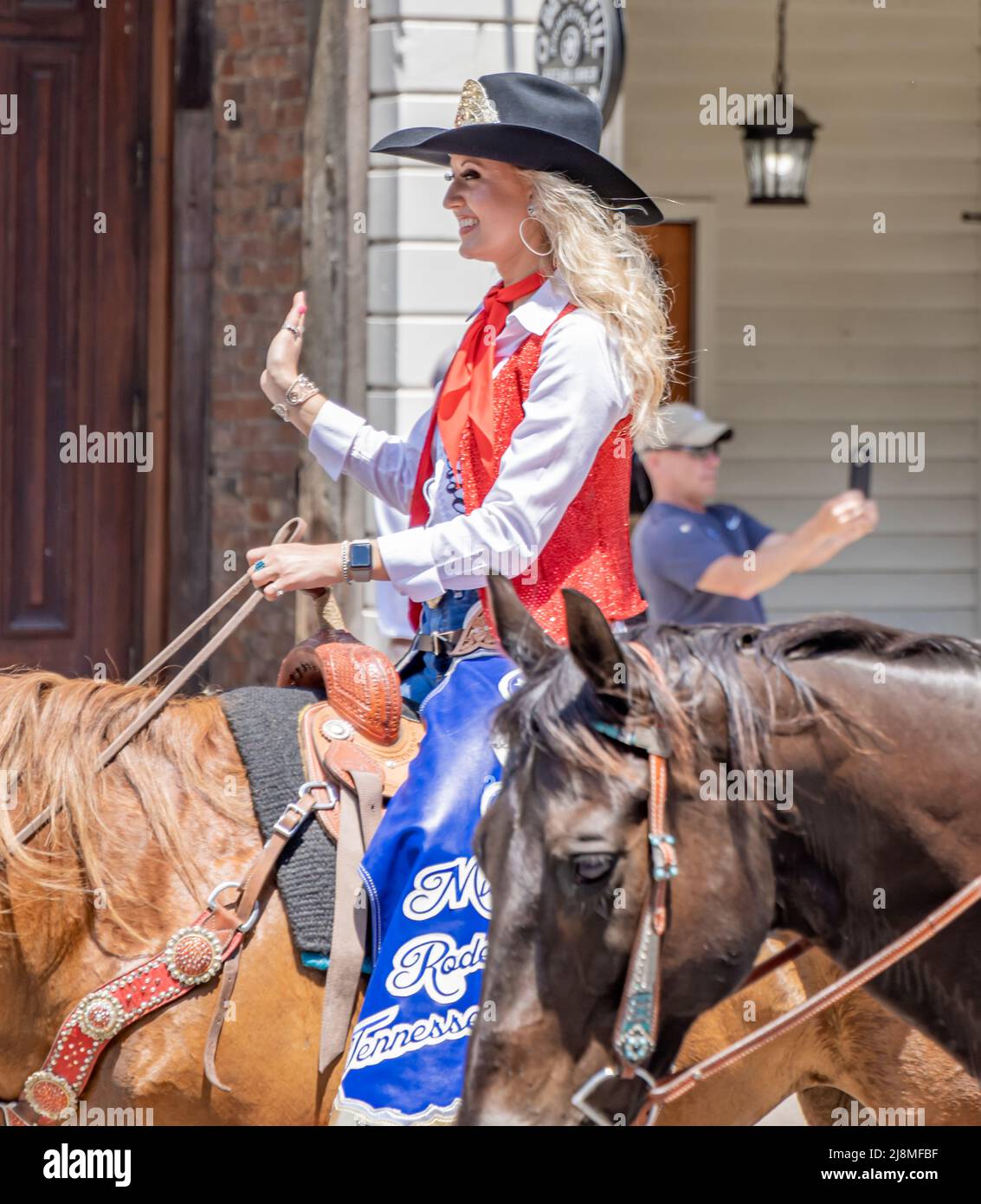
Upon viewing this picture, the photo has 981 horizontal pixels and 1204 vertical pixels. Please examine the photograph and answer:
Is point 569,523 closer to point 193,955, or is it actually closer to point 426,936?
point 426,936

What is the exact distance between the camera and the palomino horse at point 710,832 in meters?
1.89

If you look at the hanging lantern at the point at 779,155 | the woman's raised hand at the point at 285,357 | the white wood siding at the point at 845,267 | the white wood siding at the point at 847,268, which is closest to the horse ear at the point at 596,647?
the woman's raised hand at the point at 285,357

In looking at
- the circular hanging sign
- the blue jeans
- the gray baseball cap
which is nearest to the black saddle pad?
the blue jeans

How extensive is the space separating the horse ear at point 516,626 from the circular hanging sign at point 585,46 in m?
3.95

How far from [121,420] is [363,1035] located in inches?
185

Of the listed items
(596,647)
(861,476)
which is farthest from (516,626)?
(861,476)

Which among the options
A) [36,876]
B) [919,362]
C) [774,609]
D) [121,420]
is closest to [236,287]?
[121,420]

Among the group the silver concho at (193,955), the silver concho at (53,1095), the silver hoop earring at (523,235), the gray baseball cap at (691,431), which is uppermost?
the silver hoop earring at (523,235)

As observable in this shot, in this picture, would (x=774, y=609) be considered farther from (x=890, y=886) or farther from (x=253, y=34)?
(x=890, y=886)

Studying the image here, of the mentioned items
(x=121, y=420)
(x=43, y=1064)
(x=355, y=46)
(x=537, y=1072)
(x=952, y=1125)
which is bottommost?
(x=952, y=1125)

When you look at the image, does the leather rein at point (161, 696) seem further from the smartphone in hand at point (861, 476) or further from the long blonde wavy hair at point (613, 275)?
the smartphone in hand at point (861, 476)

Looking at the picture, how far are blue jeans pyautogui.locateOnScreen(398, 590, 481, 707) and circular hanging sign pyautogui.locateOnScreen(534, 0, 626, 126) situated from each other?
326cm

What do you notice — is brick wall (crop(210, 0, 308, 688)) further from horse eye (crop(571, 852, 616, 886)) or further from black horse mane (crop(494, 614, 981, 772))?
horse eye (crop(571, 852, 616, 886))

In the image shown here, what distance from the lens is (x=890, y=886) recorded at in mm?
1982
